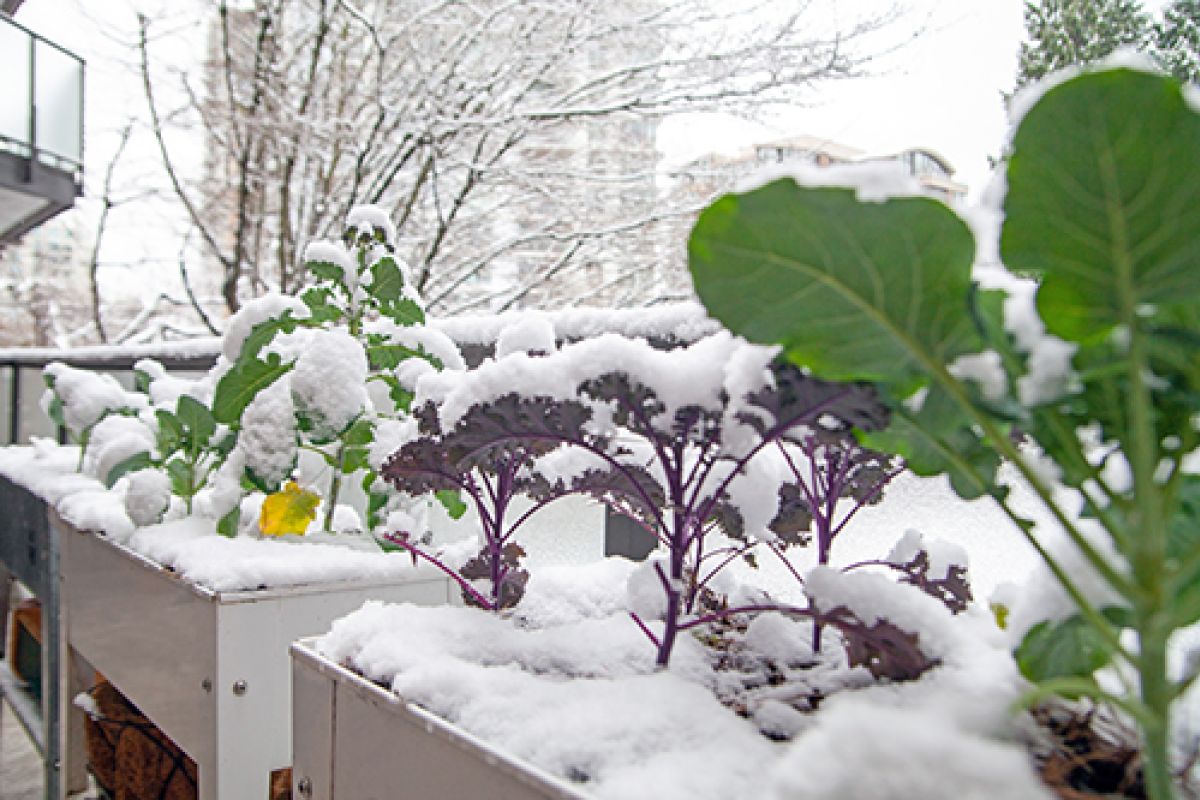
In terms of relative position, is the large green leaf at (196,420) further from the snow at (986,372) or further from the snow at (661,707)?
the snow at (986,372)

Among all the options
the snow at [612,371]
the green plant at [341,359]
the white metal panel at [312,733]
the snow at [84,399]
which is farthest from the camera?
the snow at [84,399]

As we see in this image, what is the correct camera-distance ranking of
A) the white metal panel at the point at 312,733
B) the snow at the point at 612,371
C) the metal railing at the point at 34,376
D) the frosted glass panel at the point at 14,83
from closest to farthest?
the snow at the point at 612,371
the white metal panel at the point at 312,733
the metal railing at the point at 34,376
the frosted glass panel at the point at 14,83

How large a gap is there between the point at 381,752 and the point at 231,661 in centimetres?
41

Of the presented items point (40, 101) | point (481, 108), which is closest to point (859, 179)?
point (481, 108)

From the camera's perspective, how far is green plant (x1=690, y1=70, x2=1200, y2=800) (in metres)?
0.31

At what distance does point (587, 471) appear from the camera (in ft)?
2.43

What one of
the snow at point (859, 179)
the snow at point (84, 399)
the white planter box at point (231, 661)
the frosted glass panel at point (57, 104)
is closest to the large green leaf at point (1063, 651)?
the snow at point (859, 179)

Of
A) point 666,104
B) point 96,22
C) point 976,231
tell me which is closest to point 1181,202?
point 976,231

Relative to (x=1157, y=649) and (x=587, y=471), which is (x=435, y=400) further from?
(x=1157, y=649)

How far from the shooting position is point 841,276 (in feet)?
1.15

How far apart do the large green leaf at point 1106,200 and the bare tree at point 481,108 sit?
3.89 metres

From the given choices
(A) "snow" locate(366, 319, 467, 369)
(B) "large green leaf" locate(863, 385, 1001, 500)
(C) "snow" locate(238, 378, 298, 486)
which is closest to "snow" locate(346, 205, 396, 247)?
(A) "snow" locate(366, 319, 467, 369)

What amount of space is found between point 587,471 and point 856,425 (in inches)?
12.3

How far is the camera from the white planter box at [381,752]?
0.47 metres
